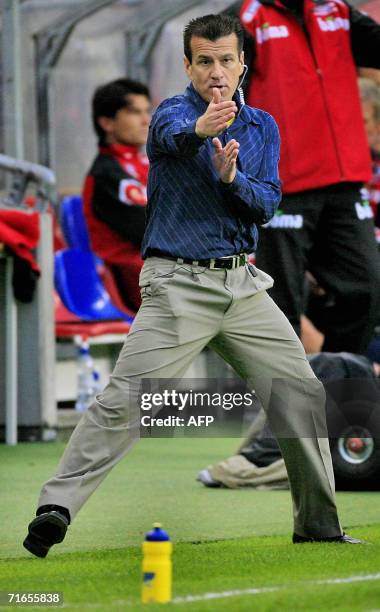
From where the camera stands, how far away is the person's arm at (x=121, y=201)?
1104 centimetres

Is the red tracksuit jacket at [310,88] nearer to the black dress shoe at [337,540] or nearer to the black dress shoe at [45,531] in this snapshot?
the black dress shoe at [337,540]

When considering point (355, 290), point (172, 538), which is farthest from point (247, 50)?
point (172, 538)

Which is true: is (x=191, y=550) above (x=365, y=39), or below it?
below

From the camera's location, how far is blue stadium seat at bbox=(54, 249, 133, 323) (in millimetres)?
11711

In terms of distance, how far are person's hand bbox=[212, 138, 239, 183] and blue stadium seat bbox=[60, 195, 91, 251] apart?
7220mm

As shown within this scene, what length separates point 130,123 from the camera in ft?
35.8

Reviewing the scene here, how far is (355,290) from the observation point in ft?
24.4

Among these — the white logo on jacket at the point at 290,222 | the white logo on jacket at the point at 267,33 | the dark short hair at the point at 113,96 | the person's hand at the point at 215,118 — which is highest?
the white logo on jacket at the point at 267,33

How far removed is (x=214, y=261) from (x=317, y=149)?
2330 mm

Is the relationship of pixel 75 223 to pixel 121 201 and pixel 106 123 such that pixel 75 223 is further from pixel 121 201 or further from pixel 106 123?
pixel 106 123

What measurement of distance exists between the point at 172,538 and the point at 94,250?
18.6ft

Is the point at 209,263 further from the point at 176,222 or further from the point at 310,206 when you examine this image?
the point at 310,206

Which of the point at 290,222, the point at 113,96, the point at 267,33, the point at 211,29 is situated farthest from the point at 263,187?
the point at 113,96

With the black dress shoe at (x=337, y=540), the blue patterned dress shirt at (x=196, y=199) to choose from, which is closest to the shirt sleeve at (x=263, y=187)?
the blue patterned dress shirt at (x=196, y=199)
